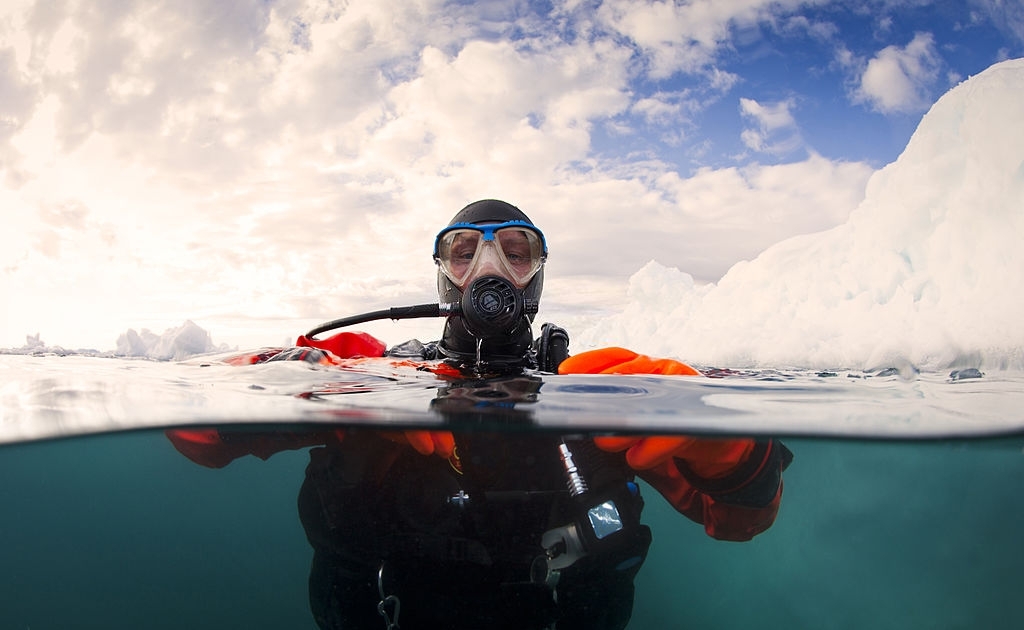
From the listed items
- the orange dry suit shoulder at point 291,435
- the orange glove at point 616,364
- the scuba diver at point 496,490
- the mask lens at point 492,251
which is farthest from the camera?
the mask lens at point 492,251

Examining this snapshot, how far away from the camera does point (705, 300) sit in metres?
16.8

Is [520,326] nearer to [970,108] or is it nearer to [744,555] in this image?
[970,108]

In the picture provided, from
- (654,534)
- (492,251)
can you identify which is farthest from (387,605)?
(654,534)

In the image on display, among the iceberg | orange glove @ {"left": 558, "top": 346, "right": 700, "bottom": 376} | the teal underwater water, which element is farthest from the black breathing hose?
the iceberg

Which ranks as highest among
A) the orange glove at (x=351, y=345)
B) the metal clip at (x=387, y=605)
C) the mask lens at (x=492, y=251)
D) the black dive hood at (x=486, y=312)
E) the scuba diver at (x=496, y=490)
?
the mask lens at (x=492, y=251)

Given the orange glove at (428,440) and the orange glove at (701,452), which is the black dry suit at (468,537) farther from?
the orange glove at (701,452)

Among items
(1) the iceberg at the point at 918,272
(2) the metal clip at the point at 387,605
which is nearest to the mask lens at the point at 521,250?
(2) the metal clip at the point at 387,605

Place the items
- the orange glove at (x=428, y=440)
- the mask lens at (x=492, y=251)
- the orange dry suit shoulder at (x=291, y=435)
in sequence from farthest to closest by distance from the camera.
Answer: the mask lens at (x=492, y=251) → the orange dry suit shoulder at (x=291, y=435) → the orange glove at (x=428, y=440)

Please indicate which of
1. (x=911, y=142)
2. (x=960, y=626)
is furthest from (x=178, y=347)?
(x=960, y=626)

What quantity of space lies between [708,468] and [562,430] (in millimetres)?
1108

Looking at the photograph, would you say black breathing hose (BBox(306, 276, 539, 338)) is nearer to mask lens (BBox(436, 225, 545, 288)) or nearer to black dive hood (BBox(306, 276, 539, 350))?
black dive hood (BBox(306, 276, 539, 350))

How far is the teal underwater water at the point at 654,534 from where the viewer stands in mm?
8188

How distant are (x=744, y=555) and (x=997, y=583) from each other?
964 centimetres

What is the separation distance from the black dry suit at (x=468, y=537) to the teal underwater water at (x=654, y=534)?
8.39 feet
